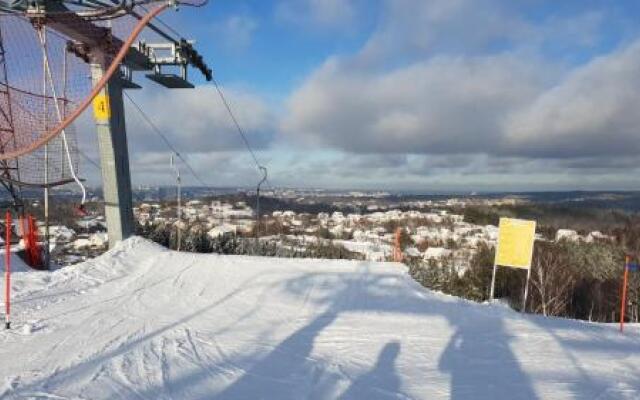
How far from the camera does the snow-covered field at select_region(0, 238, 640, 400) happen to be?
6105 mm

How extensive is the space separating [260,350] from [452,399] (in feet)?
8.25

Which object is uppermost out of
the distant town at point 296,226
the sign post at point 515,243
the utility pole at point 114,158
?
the utility pole at point 114,158

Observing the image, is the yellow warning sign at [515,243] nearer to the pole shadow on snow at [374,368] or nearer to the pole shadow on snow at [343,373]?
the pole shadow on snow at [343,373]

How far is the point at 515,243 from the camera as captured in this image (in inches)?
560

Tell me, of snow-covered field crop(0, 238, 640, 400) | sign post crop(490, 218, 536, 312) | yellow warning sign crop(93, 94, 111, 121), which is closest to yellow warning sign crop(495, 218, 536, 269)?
sign post crop(490, 218, 536, 312)

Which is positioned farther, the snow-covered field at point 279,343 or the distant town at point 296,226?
the distant town at point 296,226

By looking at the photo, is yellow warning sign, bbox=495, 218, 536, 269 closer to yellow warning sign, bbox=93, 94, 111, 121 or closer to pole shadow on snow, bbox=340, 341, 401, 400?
pole shadow on snow, bbox=340, 341, 401, 400

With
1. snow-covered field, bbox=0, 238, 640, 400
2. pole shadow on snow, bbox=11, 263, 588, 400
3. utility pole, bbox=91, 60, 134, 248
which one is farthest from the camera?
utility pole, bbox=91, 60, 134, 248

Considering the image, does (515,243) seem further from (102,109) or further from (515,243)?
(102,109)

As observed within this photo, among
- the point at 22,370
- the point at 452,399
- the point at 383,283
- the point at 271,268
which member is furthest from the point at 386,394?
the point at 271,268

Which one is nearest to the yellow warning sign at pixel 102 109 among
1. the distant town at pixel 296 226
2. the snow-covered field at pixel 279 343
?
the distant town at pixel 296 226

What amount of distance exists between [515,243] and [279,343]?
26.8ft

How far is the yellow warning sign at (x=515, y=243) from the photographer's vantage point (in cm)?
1408

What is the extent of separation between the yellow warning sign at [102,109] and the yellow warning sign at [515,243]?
9590mm
